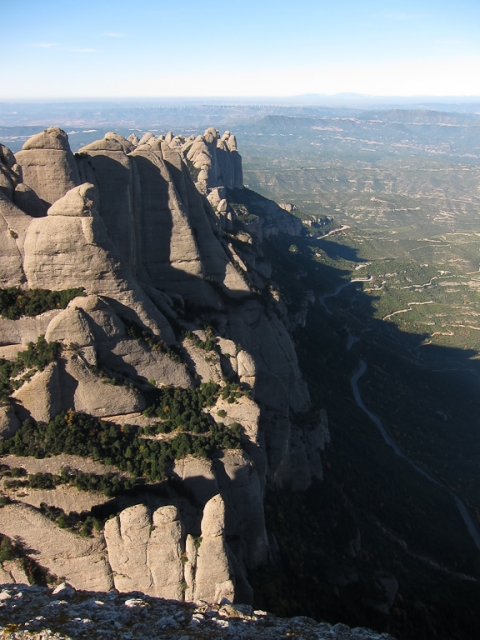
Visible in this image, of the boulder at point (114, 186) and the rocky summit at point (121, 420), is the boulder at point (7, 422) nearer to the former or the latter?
the rocky summit at point (121, 420)

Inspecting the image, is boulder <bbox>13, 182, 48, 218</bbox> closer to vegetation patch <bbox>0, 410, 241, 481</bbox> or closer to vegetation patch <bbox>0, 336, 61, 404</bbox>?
vegetation patch <bbox>0, 336, 61, 404</bbox>

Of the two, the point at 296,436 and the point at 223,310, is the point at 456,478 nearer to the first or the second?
the point at 296,436

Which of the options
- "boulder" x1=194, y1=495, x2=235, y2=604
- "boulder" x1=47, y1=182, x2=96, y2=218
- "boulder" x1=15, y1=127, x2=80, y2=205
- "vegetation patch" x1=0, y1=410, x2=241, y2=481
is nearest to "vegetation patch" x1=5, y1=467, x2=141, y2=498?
"vegetation patch" x1=0, y1=410, x2=241, y2=481

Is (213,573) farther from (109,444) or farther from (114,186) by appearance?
(114,186)

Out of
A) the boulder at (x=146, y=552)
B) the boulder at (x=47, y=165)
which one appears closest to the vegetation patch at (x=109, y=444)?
the boulder at (x=146, y=552)

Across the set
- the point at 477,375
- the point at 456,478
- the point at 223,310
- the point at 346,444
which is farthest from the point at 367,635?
the point at 477,375

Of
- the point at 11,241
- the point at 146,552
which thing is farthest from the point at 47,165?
the point at 146,552
